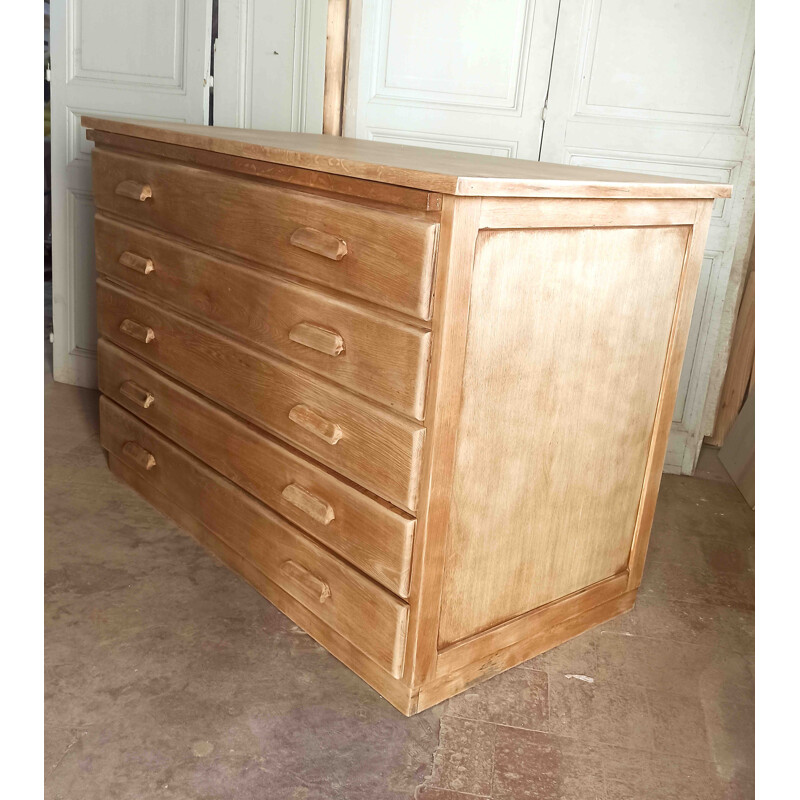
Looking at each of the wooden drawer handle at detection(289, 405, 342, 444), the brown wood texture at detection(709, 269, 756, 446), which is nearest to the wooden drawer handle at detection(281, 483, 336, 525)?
the wooden drawer handle at detection(289, 405, 342, 444)

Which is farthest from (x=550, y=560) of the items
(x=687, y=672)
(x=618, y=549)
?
(x=687, y=672)

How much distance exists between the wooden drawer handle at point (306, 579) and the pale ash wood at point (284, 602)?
0.07 meters

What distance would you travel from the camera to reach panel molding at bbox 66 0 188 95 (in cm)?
281

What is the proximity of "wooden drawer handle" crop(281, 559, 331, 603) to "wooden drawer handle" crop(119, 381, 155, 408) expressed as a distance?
676 millimetres

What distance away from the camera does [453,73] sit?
2.66 meters

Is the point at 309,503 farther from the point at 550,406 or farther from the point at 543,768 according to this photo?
the point at 543,768

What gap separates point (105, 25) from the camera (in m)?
2.91

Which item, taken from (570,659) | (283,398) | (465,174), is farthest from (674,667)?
(465,174)

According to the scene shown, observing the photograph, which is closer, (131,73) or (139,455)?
(139,455)

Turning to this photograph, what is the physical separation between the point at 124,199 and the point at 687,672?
1.79 meters

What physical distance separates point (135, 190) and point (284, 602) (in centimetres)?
108

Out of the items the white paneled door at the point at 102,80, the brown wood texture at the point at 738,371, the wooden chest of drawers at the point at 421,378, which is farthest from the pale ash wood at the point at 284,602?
the brown wood texture at the point at 738,371
